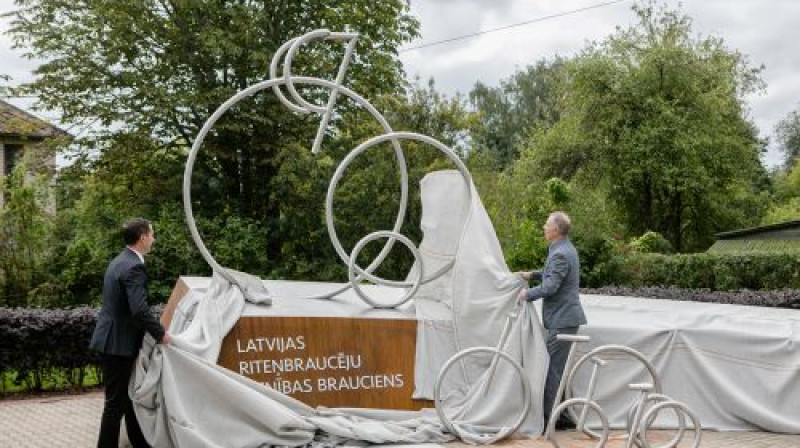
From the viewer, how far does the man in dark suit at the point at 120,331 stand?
6797 mm

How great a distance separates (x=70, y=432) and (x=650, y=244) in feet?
72.8

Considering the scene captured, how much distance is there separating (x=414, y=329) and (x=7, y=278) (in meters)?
10.7

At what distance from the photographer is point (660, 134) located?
31.0m

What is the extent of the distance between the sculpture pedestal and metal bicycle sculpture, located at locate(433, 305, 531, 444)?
1.70ft

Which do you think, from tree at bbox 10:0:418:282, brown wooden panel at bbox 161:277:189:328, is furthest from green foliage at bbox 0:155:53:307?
brown wooden panel at bbox 161:277:189:328

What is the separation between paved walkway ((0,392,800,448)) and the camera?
7.53 meters

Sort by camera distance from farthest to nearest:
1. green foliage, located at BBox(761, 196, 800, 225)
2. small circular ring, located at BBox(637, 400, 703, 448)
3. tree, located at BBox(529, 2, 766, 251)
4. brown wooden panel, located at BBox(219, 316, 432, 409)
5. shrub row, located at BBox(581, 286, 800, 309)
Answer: green foliage, located at BBox(761, 196, 800, 225)
tree, located at BBox(529, 2, 766, 251)
shrub row, located at BBox(581, 286, 800, 309)
brown wooden panel, located at BBox(219, 316, 432, 409)
small circular ring, located at BBox(637, 400, 703, 448)

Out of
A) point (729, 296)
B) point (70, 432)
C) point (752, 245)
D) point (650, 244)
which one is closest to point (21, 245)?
point (70, 432)

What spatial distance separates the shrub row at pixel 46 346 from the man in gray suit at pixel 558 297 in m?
5.92

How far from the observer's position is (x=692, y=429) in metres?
8.11

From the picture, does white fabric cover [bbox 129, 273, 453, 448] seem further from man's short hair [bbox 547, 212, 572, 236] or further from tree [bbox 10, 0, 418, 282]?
tree [bbox 10, 0, 418, 282]

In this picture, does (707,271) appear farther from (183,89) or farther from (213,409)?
(213,409)

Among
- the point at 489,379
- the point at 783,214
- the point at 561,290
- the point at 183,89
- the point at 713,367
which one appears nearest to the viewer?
the point at 489,379

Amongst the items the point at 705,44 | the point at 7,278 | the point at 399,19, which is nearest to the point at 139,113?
the point at 7,278
